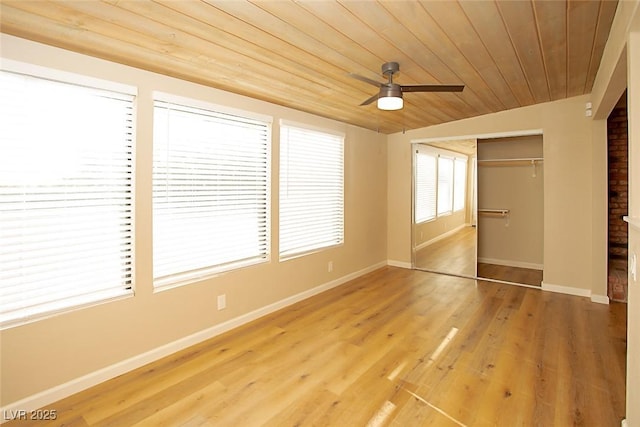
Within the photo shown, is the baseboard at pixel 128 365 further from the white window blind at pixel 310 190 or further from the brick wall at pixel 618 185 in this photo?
the brick wall at pixel 618 185

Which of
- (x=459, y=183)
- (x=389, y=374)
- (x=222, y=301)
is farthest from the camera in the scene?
(x=459, y=183)

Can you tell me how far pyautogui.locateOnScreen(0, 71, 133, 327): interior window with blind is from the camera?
6.69ft

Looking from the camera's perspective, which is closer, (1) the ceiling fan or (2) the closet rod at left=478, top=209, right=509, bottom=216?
(1) the ceiling fan

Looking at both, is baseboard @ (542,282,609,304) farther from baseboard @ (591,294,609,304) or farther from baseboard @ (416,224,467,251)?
baseboard @ (416,224,467,251)

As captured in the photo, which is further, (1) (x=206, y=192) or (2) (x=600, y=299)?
(2) (x=600, y=299)

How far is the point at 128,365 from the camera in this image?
2557 mm

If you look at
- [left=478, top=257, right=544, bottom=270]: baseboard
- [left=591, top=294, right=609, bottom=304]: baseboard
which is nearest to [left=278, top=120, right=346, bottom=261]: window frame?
[left=478, top=257, right=544, bottom=270]: baseboard

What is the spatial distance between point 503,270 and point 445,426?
4.30 metres

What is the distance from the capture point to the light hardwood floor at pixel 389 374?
2.08 meters

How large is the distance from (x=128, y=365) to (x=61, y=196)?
1.34 meters

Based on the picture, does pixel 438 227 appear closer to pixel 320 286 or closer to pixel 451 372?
pixel 320 286

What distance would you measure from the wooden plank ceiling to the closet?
2206 mm

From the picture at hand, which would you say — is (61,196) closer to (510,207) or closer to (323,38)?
(323,38)

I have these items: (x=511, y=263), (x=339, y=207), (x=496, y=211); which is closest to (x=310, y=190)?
(x=339, y=207)
